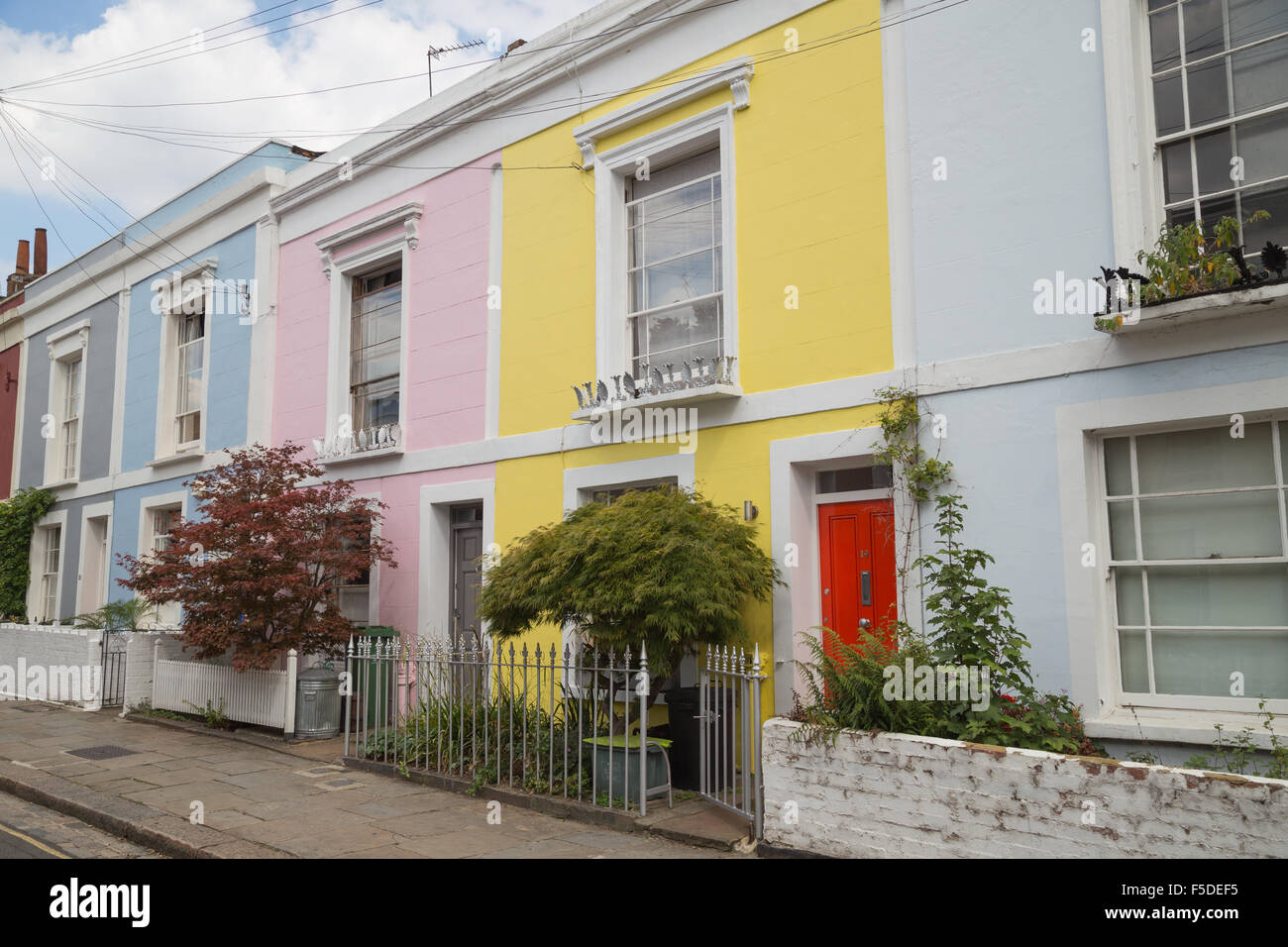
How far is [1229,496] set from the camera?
6406mm

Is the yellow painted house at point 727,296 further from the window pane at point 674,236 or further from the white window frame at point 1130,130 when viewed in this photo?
the white window frame at point 1130,130

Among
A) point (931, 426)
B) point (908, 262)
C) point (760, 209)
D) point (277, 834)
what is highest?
point (760, 209)

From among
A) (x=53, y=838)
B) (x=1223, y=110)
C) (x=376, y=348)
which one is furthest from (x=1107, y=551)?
(x=376, y=348)

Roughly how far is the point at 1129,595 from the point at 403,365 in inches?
339

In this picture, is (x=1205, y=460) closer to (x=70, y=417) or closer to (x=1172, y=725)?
(x=1172, y=725)

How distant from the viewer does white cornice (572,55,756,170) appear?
29.8ft

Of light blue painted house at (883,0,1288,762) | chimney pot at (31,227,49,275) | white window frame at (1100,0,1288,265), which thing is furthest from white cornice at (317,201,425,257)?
chimney pot at (31,227,49,275)

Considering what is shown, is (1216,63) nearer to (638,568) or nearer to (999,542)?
(999,542)

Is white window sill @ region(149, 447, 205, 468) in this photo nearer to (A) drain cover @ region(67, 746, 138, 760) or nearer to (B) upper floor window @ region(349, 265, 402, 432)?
(B) upper floor window @ region(349, 265, 402, 432)

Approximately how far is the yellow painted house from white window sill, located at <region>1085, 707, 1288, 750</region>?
176cm

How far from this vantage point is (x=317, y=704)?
11.1 metres

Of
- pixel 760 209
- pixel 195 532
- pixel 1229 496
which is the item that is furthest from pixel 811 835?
pixel 195 532

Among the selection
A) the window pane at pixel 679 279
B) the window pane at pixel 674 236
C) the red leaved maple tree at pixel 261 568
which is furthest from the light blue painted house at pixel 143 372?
the window pane at pixel 679 279
